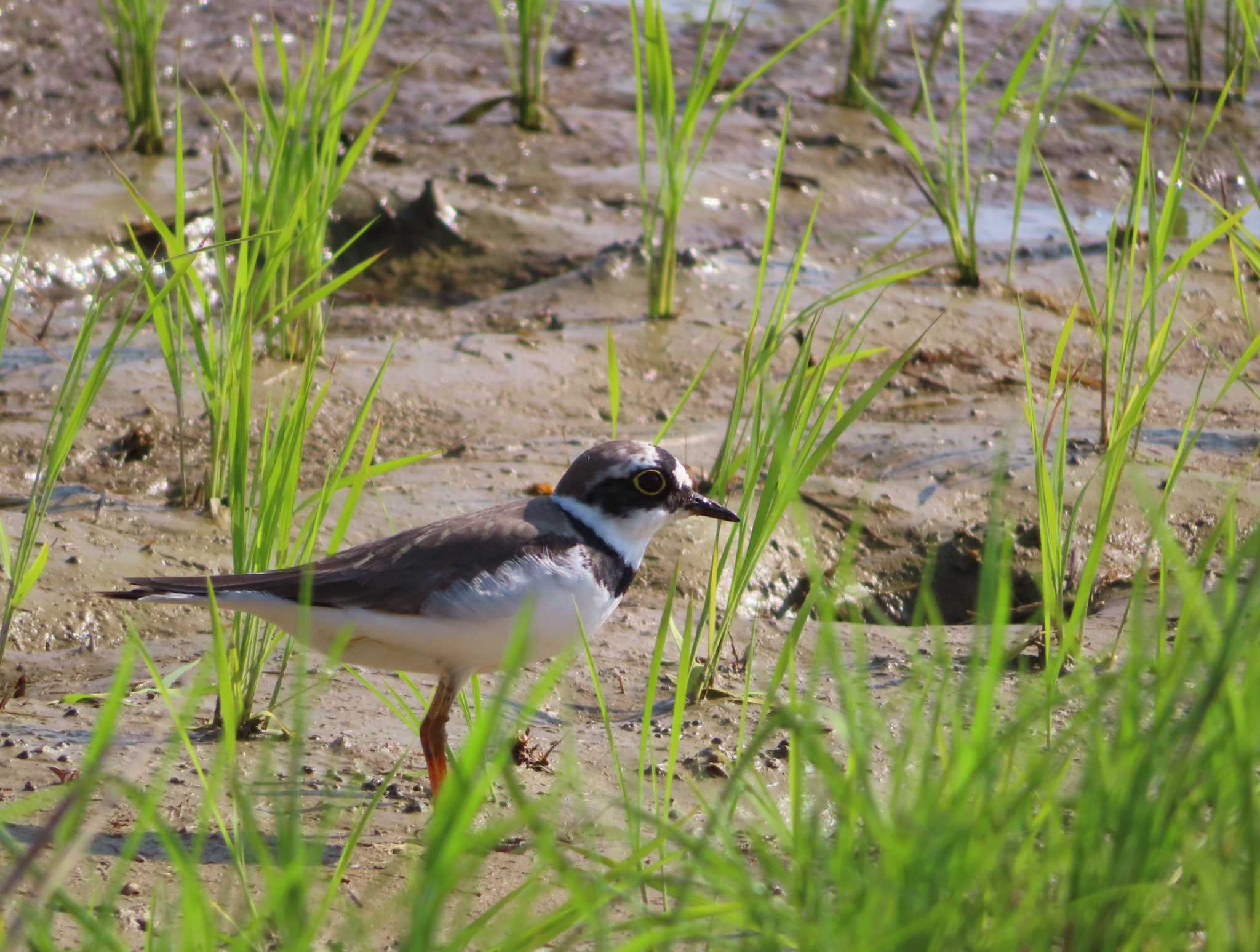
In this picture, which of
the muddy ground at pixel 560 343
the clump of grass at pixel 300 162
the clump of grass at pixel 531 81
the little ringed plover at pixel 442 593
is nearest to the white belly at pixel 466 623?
the little ringed plover at pixel 442 593

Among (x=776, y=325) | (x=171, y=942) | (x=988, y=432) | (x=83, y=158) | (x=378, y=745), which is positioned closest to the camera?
(x=171, y=942)

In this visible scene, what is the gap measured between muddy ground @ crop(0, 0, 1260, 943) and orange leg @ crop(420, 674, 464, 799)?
0.10m

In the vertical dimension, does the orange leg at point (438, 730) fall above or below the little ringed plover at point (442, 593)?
below

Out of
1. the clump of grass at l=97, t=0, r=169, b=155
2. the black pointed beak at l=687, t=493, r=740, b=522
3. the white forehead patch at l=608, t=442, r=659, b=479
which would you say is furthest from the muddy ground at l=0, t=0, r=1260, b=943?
the white forehead patch at l=608, t=442, r=659, b=479

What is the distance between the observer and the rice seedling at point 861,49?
903cm

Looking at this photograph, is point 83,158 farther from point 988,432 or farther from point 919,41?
point 919,41

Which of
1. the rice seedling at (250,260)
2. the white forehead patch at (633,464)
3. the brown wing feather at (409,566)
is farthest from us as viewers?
the white forehead patch at (633,464)

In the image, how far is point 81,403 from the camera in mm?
3314

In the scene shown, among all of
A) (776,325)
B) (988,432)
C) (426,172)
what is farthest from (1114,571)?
(426,172)

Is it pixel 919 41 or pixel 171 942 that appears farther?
pixel 919 41

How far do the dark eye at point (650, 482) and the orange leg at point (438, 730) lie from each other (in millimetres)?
713

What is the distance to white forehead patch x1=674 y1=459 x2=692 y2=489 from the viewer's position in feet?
12.9

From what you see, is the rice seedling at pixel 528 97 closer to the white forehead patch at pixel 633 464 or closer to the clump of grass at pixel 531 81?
the clump of grass at pixel 531 81

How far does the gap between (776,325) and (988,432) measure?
6.11ft
